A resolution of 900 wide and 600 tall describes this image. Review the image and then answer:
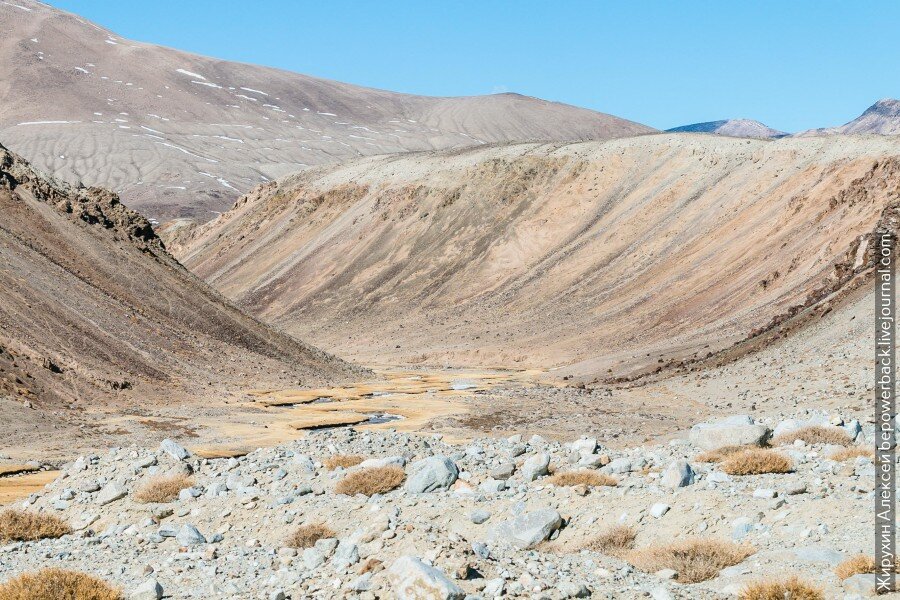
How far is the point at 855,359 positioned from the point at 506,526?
23.2 metres

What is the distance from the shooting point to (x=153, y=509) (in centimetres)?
1492

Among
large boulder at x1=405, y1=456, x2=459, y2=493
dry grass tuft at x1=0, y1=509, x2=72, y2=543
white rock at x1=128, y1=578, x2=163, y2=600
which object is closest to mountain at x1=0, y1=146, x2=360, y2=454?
dry grass tuft at x1=0, y1=509, x2=72, y2=543

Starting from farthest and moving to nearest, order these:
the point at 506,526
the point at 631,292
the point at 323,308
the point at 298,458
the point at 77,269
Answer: the point at 323,308 < the point at 631,292 < the point at 77,269 < the point at 298,458 < the point at 506,526

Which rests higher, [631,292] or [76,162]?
[76,162]

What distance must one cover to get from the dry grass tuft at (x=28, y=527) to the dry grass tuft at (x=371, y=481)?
4.34 m

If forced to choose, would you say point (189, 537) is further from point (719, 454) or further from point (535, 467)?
point (719, 454)

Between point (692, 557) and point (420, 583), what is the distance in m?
3.22

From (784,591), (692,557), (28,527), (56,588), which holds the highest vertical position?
(784,591)

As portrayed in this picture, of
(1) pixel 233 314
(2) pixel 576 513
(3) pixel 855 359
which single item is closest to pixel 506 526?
(2) pixel 576 513

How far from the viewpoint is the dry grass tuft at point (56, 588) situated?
10367 mm

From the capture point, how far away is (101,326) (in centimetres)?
3841

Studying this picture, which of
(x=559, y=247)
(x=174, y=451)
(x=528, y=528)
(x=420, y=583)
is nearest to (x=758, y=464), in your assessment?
(x=528, y=528)

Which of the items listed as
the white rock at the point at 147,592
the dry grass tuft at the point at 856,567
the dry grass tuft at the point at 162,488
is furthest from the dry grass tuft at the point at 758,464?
the dry grass tuft at the point at 162,488

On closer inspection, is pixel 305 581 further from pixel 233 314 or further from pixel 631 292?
pixel 631 292
